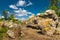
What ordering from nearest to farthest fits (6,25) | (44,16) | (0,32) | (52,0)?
(0,32), (6,25), (44,16), (52,0)

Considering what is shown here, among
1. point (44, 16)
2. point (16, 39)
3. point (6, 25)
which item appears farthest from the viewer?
point (44, 16)

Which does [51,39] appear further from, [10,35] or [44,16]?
[44,16]

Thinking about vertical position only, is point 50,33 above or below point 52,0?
below

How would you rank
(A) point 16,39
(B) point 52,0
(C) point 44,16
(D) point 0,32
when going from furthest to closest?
(B) point 52,0, (C) point 44,16, (D) point 0,32, (A) point 16,39

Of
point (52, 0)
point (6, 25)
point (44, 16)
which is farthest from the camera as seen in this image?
point (52, 0)

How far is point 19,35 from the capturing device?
823 inches

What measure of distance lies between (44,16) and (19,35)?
14453mm

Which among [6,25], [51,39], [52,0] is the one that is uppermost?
[52,0]

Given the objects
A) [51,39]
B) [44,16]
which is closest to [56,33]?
[51,39]

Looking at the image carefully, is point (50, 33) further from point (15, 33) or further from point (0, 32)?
point (0, 32)

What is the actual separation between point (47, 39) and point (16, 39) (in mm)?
3898

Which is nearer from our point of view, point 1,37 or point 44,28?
point 1,37

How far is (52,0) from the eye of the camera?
63594 mm

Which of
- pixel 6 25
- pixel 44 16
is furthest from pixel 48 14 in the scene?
pixel 6 25
